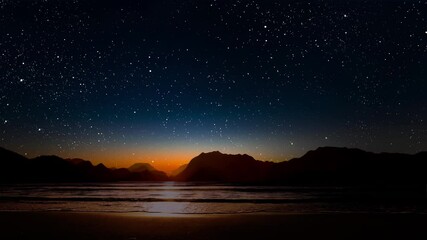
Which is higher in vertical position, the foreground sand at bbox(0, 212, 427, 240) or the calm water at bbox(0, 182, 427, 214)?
the foreground sand at bbox(0, 212, 427, 240)

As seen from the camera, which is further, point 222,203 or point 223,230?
point 222,203

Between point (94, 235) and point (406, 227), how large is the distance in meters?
14.0

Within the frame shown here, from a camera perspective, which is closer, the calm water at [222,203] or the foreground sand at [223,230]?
the foreground sand at [223,230]

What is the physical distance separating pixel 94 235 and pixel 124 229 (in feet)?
6.30

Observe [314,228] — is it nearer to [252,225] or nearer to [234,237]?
[252,225]

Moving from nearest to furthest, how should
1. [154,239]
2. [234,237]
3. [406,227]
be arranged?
[154,239] → [234,237] → [406,227]

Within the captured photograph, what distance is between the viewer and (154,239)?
13789 mm

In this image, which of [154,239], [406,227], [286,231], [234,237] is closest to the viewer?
[154,239]

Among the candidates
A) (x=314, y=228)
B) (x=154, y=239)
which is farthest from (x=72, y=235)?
(x=314, y=228)

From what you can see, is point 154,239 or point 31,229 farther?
point 31,229

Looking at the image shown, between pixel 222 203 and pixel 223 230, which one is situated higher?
pixel 223 230

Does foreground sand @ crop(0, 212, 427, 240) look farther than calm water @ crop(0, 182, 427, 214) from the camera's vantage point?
No

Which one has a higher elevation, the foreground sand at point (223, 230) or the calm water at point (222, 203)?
the foreground sand at point (223, 230)

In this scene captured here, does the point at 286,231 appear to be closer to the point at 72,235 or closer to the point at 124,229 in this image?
the point at 124,229
